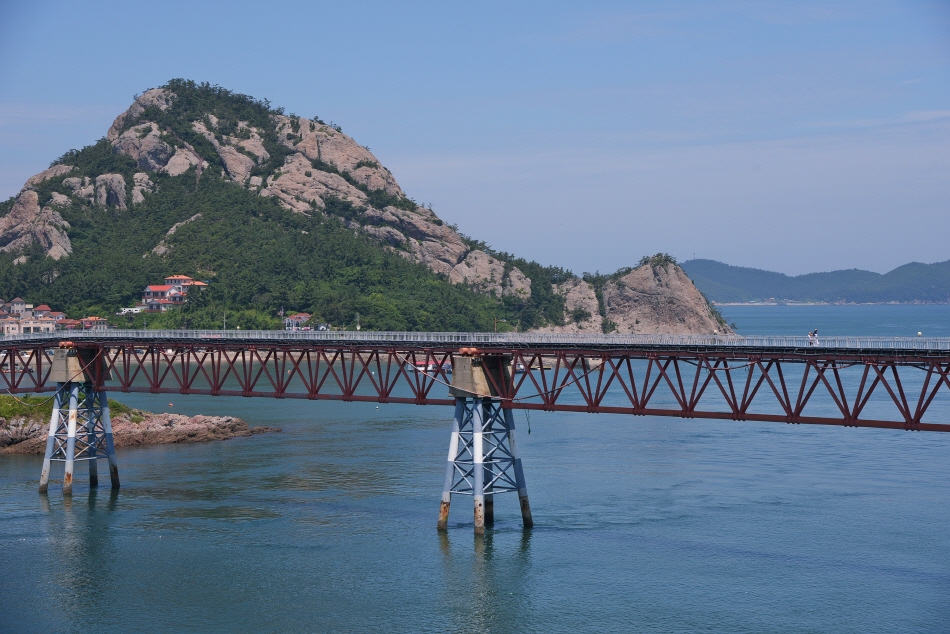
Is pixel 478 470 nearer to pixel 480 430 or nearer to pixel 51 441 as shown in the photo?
pixel 480 430

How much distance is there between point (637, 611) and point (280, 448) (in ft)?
160

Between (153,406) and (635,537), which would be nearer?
(635,537)

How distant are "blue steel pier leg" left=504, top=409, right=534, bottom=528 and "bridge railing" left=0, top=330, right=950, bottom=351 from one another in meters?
4.68

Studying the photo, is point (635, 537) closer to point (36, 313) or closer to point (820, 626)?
point (820, 626)

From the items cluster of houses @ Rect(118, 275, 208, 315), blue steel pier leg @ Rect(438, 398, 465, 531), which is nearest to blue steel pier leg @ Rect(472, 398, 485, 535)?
blue steel pier leg @ Rect(438, 398, 465, 531)

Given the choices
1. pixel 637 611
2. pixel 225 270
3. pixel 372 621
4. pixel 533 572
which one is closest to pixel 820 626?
pixel 637 611

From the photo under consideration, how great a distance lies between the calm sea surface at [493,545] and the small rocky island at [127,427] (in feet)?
11.9

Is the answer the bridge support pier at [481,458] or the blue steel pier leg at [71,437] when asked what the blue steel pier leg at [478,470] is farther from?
the blue steel pier leg at [71,437]

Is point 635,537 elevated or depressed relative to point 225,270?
depressed

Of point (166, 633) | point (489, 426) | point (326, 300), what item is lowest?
point (166, 633)

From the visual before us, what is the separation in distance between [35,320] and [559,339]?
446 ft

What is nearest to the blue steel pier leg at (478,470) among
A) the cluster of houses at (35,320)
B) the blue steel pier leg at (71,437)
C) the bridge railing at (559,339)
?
the bridge railing at (559,339)

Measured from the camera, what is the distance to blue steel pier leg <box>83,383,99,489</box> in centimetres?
7125

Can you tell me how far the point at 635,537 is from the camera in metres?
57.0
